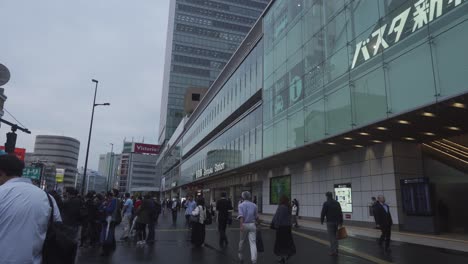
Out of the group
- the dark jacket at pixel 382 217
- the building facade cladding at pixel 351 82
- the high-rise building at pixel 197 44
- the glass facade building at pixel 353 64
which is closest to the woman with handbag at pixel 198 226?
the dark jacket at pixel 382 217

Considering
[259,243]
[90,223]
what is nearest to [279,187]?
[90,223]

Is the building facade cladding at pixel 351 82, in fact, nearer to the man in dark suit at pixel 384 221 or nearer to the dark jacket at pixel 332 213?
the man in dark suit at pixel 384 221

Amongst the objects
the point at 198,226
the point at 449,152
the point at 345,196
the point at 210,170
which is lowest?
the point at 198,226

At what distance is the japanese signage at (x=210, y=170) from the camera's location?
4006 cm

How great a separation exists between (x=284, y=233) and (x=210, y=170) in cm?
3679

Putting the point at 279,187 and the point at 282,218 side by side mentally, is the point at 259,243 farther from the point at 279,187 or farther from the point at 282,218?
the point at 279,187

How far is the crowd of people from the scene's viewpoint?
272 centimetres

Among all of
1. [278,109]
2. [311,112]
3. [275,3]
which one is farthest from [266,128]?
[275,3]

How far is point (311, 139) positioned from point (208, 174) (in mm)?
27319

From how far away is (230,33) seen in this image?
115m

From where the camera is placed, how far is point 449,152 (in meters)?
19.1

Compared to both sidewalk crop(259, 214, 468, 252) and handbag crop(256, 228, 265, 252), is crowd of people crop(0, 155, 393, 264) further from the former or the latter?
sidewalk crop(259, 214, 468, 252)

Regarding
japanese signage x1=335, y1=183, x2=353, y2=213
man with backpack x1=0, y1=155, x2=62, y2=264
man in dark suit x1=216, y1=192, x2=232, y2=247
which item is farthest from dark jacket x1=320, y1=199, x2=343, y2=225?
japanese signage x1=335, y1=183, x2=353, y2=213

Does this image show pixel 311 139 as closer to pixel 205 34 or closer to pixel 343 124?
pixel 343 124
